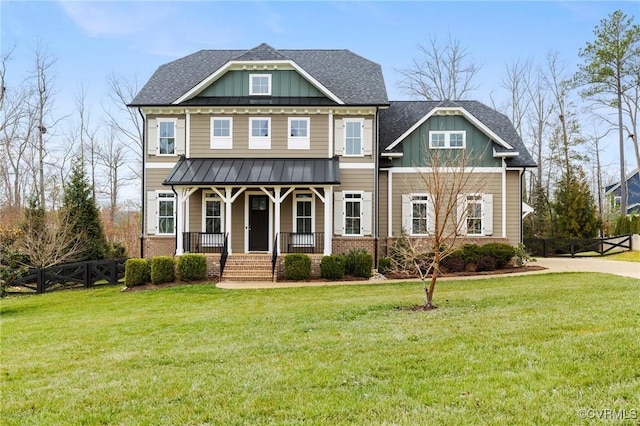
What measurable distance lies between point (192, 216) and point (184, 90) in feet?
17.3

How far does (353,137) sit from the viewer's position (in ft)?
58.0

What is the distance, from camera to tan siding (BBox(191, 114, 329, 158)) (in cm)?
1756

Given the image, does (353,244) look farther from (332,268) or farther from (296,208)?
(296,208)

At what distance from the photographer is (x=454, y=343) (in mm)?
6148

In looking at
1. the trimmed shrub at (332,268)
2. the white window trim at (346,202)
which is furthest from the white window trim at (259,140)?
the trimmed shrub at (332,268)

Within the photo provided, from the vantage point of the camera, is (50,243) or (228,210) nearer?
(228,210)

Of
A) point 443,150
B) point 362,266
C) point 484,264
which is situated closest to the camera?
point 362,266

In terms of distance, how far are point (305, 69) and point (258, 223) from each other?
688 cm

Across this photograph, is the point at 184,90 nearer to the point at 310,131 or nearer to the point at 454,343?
the point at 310,131

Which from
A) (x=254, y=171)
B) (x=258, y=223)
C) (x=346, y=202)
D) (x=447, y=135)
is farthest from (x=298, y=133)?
(x=447, y=135)

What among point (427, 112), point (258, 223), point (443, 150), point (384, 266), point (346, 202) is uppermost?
point (427, 112)

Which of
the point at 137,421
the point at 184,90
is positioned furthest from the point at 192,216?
the point at 137,421

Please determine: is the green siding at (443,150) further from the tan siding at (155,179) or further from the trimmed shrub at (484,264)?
the tan siding at (155,179)

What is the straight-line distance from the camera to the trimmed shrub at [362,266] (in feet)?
52.0
